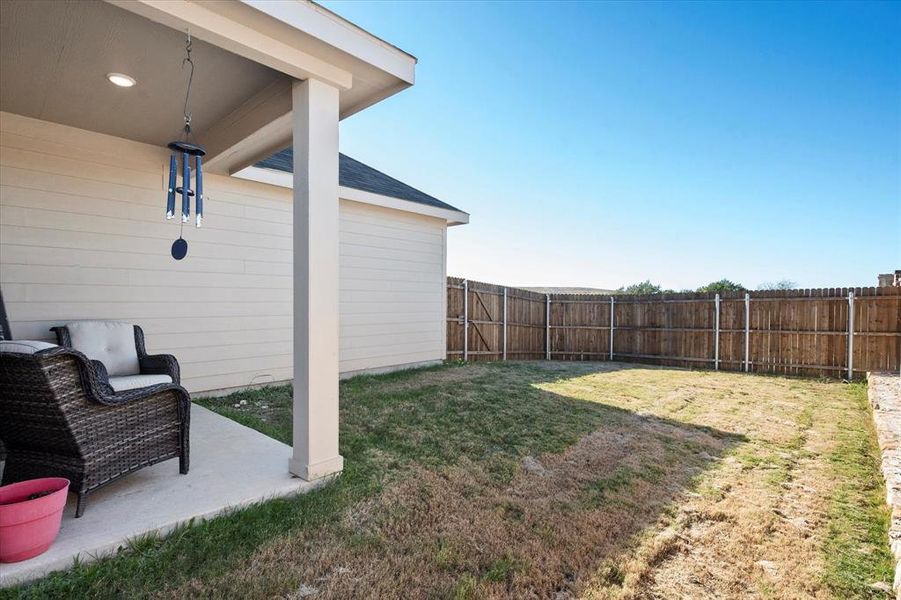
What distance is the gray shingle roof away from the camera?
5890 millimetres

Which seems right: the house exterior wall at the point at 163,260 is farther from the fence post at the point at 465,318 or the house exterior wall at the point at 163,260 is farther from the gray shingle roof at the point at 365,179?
the fence post at the point at 465,318

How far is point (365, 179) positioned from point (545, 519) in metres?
6.29

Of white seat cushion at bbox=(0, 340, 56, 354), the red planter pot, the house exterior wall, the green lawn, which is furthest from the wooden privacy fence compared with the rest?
the red planter pot

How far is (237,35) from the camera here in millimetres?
2256

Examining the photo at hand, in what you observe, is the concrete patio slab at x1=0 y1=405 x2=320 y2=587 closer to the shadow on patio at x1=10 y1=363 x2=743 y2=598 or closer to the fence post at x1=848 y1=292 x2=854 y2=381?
the shadow on patio at x1=10 y1=363 x2=743 y2=598

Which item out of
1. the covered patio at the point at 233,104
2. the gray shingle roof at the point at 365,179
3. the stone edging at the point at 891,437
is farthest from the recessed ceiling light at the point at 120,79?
the stone edging at the point at 891,437

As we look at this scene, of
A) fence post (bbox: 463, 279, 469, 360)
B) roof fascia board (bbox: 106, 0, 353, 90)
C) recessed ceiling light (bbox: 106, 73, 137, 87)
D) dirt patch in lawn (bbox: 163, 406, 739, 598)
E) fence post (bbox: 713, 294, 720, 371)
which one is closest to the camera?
dirt patch in lawn (bbox: 163, 406, 739, 598)

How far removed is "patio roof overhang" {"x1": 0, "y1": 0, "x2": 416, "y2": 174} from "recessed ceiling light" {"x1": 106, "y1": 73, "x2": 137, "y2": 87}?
70 mm

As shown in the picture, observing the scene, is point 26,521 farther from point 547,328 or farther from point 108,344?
point 547,328

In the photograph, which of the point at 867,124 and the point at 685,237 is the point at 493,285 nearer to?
the point at 867,124

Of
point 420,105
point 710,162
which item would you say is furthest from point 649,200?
point 420,105

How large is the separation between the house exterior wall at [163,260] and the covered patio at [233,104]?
1.87 ft

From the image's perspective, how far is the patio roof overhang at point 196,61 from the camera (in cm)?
224

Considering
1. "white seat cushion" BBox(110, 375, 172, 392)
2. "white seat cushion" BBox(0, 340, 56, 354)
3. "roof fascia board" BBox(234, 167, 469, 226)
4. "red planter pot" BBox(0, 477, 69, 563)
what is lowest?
"red planter pot" BBox(0, 477, 69, 563)
